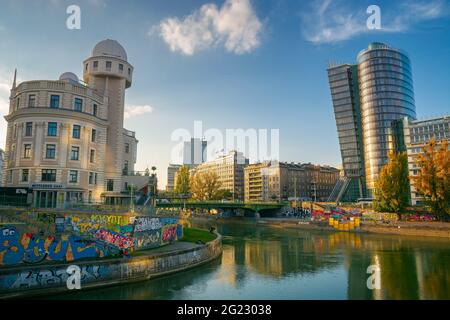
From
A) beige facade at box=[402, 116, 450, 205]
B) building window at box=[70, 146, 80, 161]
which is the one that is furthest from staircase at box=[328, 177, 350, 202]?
building window at box=[70, 146, 80, 161]

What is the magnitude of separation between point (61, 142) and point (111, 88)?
19984 mm

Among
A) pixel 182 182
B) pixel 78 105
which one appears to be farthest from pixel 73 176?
pixel 182 182

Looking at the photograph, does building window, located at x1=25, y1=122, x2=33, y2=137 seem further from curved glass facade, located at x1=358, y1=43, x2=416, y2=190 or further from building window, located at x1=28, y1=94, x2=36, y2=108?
curved glass facade, located at x1=358, y1=43, x2=416, y2=190

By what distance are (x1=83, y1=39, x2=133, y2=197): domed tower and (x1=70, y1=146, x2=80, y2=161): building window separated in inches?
388

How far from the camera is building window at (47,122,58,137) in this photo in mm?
58781

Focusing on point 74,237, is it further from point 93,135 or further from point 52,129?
point 93,135

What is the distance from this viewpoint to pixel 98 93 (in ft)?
228

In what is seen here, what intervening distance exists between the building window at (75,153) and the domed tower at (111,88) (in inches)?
388

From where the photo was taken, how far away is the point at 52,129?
59.1 m

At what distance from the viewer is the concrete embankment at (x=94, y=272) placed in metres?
21.3
